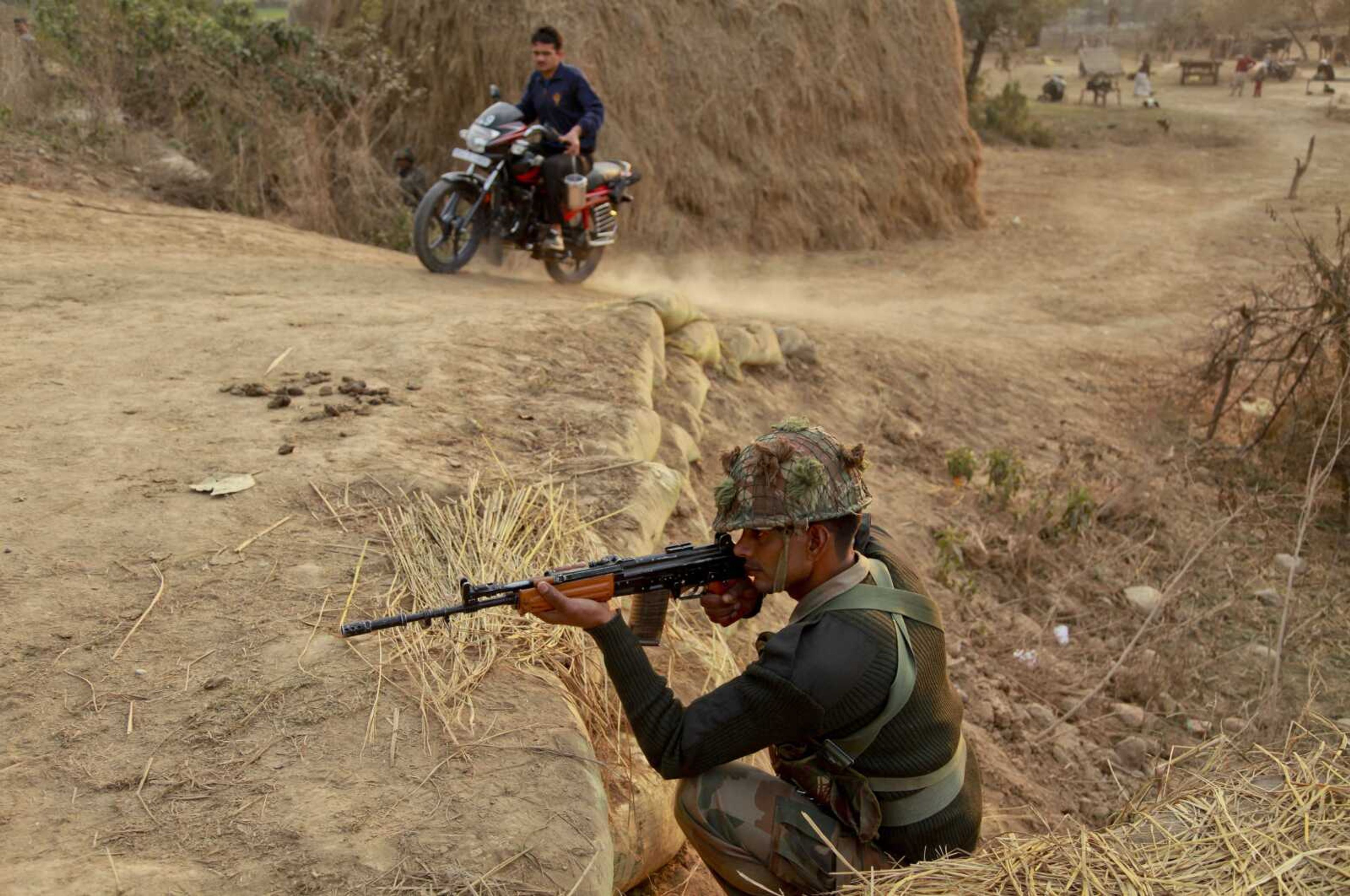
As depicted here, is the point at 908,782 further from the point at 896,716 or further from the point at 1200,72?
the point at 1200,72

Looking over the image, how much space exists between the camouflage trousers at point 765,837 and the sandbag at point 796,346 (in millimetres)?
4515

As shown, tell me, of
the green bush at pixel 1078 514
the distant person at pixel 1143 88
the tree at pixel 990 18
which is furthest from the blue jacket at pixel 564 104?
the distant person at pixel 1143 88

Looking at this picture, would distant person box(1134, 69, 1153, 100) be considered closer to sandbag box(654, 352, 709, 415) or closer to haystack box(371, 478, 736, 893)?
sandbag box(654, 352, 709, 415)

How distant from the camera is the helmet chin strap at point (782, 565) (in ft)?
7.71

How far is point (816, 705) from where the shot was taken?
7.30 feet

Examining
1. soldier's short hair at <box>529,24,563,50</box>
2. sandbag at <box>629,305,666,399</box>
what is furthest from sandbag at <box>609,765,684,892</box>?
soldier's short hair at <box>529,24,563,50</box>

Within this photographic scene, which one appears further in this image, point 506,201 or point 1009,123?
point 1009,123

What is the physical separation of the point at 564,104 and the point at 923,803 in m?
5.86

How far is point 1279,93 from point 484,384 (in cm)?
2602

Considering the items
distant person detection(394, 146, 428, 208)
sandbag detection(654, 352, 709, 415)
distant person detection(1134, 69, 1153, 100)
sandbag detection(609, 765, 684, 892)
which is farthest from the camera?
distant person detection(1134, 69, 1153, 100)

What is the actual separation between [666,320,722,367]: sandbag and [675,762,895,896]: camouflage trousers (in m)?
3.63

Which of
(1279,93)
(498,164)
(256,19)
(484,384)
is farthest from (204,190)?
(1279,93)

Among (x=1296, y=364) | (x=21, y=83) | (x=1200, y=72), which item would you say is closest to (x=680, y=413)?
(x=1296, y=364)

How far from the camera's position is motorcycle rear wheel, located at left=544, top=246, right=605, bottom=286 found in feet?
26.8
